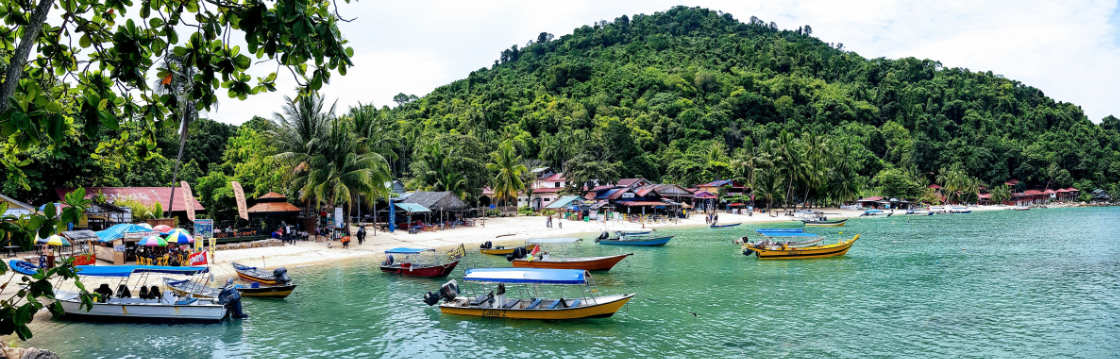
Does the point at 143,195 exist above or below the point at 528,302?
above

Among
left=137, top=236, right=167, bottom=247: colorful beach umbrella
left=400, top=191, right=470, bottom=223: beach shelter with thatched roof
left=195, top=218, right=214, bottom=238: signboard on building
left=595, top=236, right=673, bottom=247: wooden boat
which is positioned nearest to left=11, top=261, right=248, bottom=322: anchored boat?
left=137, top=236, right=167, bottom=247: colorful beach umbrella

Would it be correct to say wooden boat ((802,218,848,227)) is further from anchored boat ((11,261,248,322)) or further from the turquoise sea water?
anchored boat ((11,261,248,322))

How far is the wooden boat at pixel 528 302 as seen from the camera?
18.2m

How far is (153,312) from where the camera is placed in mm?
17828

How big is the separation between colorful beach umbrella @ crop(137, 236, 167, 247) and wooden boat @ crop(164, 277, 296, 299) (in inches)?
158

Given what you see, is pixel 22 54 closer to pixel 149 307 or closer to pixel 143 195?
pixel 149 307

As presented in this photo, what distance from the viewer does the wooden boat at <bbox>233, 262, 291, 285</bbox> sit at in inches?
845

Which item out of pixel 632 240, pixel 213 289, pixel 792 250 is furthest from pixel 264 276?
pixel 792 250

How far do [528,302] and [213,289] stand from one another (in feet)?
36.1

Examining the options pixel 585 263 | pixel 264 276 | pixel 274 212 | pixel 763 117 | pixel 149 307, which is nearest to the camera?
pixel 149 307

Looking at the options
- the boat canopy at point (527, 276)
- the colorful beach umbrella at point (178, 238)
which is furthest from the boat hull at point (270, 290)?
the boat canopy at point (527, 276)

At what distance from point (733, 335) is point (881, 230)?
1774 inches

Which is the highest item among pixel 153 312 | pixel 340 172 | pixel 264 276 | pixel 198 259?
pixel 340 172

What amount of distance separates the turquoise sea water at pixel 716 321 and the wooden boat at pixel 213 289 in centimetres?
45
